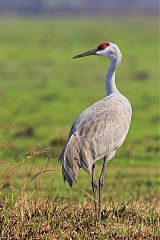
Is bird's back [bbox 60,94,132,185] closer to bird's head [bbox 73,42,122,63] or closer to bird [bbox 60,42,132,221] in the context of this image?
bird [bbox 60,42,132,221]

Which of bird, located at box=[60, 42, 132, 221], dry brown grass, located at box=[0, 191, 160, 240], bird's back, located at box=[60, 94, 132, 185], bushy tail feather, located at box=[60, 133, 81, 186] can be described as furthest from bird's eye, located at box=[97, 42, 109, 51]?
dry brown grass, located at box=[0, 191, 160, 240]

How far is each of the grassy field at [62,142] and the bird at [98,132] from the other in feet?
0.48

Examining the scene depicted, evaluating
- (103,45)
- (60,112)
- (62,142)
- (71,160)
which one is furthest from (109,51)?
(60,112)

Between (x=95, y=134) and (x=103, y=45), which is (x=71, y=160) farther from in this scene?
(x=103, y=45)

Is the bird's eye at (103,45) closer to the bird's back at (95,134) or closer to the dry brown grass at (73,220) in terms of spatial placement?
the bird's back at (95,134)

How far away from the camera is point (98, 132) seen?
5613 mm

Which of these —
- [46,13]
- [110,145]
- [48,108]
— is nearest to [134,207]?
[110,145]

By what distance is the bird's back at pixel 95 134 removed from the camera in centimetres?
537

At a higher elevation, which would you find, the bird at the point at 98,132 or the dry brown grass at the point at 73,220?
the bird at the point at 98,132

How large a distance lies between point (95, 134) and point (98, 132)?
0.12ft

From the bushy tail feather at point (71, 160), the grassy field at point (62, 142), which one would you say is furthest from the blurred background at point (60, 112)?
the bushy tail feather at point (71, 160)

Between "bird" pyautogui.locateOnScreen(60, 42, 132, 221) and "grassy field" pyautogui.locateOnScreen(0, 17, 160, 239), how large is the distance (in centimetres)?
15

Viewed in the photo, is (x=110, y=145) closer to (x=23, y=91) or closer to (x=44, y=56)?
(x=23, y=91)

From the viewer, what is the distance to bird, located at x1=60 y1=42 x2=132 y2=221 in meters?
5.37
